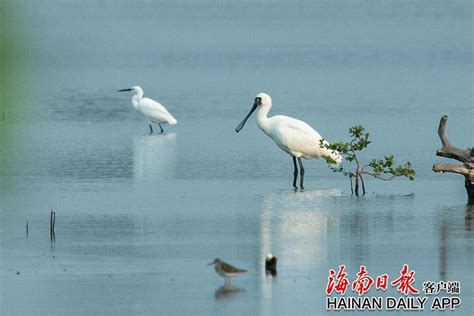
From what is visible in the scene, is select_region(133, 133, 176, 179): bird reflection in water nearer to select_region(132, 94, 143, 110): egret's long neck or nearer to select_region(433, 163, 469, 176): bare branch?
select_region(132, 94, 143, 110): egret's long neck

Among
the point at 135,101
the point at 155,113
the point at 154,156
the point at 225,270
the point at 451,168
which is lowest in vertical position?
the point at 225,270

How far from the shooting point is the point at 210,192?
1734cm

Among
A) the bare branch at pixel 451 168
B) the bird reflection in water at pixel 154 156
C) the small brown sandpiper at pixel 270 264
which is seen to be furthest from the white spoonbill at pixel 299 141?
the small brown sandpiper at pixel 270 264

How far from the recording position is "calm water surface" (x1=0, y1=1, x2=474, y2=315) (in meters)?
11.6

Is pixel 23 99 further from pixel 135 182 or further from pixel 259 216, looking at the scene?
pixel 259 216

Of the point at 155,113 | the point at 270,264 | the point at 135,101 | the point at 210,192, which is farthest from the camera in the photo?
the point at 135,101

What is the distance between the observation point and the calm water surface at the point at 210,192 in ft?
37.9

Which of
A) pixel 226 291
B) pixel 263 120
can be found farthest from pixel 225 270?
pixel 263 120

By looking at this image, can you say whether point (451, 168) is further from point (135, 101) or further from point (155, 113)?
point (135, 101)

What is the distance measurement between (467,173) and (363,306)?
498 cm

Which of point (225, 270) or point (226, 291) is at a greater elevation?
point (225, 270)

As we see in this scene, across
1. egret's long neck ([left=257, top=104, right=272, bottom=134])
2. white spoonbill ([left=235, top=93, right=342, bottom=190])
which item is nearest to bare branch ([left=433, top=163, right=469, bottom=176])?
white spoonbill ([left=235, top=93, right=342, bottom=190])

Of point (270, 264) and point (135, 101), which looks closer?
point (270, 264)

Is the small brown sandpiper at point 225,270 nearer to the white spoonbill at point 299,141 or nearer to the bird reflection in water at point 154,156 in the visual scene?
the white spoonbill at point 299,141
